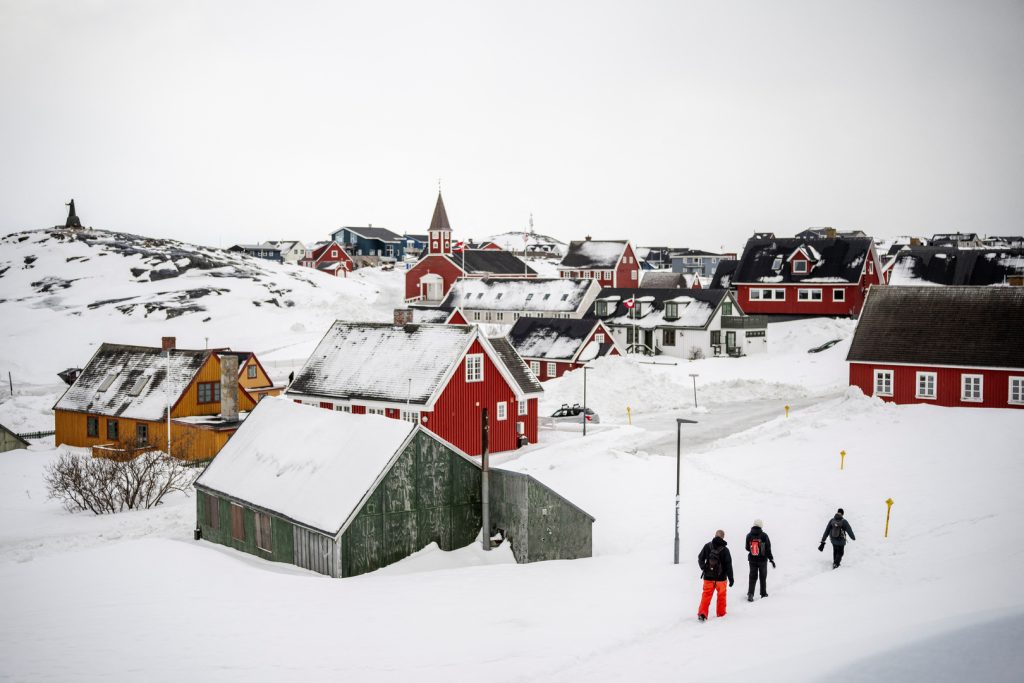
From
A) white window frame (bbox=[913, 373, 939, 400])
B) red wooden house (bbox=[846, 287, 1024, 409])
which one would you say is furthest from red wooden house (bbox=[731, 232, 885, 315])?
white window frame (bbox=[913, 373, 939, 400])

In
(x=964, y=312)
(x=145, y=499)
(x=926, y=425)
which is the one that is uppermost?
(x=964, y=312)

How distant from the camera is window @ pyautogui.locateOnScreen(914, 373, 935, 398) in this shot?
39.7 m

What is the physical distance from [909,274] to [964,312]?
28.5 m

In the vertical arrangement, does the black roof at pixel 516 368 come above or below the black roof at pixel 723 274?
below

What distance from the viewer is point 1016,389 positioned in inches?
1496

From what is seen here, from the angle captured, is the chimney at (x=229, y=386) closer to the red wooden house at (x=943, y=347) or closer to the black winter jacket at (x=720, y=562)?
the black winter jacket at (x=720, y=562)

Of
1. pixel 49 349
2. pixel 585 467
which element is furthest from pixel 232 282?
pixel 585 467

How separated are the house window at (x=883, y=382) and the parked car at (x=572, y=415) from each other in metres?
13.9

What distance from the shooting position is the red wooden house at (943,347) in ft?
126

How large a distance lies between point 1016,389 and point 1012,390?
16cm

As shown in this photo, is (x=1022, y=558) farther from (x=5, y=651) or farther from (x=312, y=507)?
(x=5, y=651)

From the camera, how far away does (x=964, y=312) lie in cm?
4100

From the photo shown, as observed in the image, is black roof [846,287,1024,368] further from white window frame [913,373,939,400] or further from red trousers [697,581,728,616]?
red trousers [697,581,728,616]

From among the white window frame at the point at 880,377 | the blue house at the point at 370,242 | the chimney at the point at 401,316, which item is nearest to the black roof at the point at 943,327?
the white window frame at the point at 880,377
